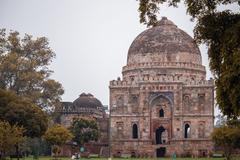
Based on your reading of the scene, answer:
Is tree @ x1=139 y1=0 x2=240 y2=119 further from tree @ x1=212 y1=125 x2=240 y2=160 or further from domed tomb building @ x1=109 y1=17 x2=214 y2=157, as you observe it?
domed tomb building @ x1=109 y1=17 x2=214 y2=157

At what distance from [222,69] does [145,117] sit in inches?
1645

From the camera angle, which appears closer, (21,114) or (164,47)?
(21,114)

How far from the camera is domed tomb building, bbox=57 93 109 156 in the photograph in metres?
67.6

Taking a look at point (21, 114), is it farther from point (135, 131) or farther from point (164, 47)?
point (164, 47)

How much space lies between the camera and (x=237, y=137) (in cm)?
4803

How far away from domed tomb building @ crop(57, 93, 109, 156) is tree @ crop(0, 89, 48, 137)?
60.3 feet

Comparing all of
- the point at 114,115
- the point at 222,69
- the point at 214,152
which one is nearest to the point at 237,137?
the point at 214,152

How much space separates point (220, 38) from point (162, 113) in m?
42.4

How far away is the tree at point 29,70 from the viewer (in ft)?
195

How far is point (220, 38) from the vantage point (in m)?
23.1

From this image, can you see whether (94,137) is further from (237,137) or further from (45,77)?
(237,137)

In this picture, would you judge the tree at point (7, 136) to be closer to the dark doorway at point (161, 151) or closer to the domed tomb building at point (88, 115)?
the domed tomb building at point (88, 115)

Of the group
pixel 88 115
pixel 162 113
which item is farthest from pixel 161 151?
pixel 88 115

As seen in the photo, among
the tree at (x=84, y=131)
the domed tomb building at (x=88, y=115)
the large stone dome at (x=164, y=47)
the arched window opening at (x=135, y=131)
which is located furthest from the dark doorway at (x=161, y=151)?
the large stone dome at (x=164, y=47)
